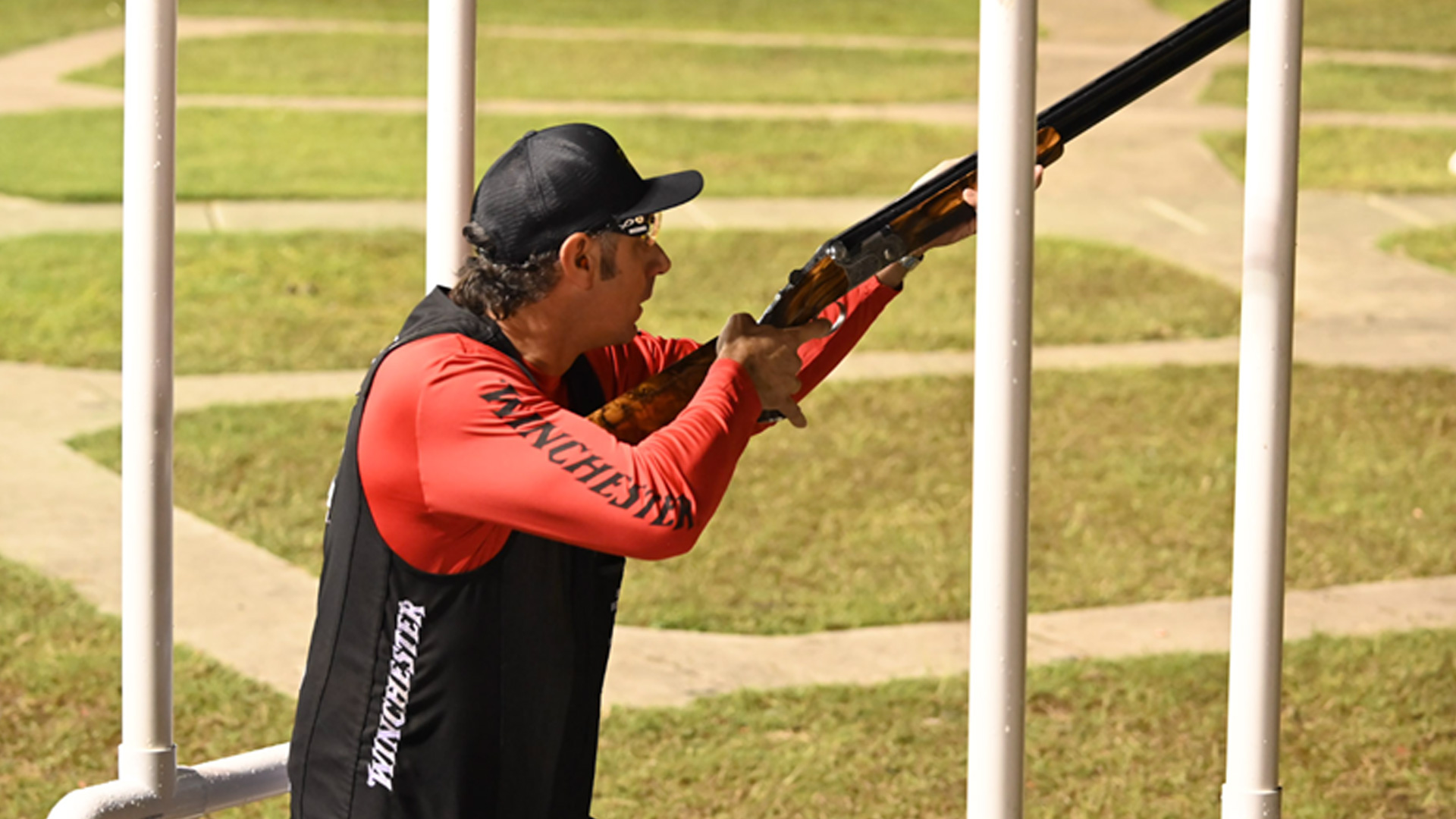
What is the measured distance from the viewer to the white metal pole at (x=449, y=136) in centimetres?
351

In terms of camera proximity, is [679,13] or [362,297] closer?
[362,297]

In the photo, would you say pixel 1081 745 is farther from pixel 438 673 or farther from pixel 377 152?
pixel 377 152

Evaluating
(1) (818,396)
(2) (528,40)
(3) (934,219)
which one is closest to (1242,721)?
(3) (934,219)

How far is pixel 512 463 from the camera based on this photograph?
2699mm

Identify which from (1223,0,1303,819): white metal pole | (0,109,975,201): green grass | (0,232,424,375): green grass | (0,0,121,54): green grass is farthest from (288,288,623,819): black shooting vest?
(0,0,121,54): green grass

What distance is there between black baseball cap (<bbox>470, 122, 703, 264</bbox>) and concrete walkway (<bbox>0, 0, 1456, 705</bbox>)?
10.6ft

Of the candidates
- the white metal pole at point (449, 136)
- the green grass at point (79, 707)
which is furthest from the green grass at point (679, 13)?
the white metal pole at point (449, 136)

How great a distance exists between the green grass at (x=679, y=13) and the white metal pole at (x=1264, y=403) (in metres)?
22.1

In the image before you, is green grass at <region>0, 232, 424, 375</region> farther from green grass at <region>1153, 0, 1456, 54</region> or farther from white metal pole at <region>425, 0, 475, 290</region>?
green grass at <region>1153, 0, 1456, 54</region>

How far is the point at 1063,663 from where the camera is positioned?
6.18 meters

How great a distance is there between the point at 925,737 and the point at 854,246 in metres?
2.93

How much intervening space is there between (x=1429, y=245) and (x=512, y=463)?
37.3ft

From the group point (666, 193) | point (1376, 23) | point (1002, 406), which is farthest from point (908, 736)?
point (1376, 23)

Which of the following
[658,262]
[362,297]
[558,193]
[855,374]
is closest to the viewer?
[558,193]
